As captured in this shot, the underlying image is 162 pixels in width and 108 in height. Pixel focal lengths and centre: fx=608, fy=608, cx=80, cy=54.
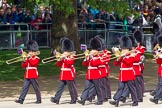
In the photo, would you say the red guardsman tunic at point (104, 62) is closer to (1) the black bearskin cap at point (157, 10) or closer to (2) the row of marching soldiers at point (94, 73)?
(2) the row of marching soldiers at point (94, 73)

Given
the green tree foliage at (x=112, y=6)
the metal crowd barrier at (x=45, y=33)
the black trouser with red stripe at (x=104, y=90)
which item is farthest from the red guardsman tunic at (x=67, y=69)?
the metal crowd barrier at (x=45, y=33)

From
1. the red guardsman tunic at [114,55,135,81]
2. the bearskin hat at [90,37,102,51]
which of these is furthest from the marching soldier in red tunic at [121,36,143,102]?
the bearskin hat at [90,37,102,51]

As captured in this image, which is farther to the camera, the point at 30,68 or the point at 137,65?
the point at 137,65

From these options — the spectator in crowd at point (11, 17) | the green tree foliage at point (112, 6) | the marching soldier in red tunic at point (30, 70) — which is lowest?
the marching soldier in red tunic at point (30, 70)

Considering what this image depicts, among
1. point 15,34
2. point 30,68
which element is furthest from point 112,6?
point 15,34

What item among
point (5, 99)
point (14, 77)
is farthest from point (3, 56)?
point (5, 99)

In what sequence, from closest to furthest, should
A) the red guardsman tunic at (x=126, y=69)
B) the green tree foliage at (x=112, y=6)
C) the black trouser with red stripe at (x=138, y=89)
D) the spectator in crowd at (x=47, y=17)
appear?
the red guardsman tunic at (x=126, y=69) < the black trouser with red stripe at (x=138, y=89) < the green tree foliage at (x=112, y=6) < the spectator in crowd at (x=47, y=17)

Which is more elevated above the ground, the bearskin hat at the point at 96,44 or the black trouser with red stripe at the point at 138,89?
the bearskin hat at the point at 96,44

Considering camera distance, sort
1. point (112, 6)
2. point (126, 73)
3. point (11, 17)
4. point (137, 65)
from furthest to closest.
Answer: point (11, 17)
point (112, 6)
point (137, 65)
point (126, 73)

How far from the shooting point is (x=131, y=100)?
17312 mm

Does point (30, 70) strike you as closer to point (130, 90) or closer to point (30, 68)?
point (30, 68)

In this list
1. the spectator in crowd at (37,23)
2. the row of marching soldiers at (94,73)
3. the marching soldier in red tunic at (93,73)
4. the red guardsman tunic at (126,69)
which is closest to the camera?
the red guardsman tunic at (126,69)

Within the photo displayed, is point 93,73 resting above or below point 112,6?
below

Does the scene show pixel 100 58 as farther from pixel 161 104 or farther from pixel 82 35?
pixel 82 35
